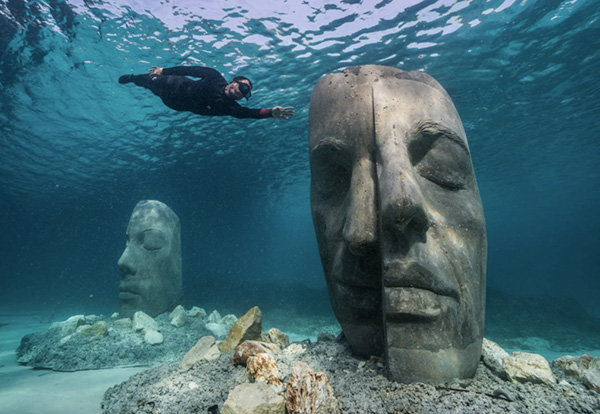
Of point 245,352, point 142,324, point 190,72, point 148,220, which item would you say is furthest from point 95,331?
point 190,72

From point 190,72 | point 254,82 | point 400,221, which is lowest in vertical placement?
point 400,221

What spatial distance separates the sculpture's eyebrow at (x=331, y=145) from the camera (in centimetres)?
275

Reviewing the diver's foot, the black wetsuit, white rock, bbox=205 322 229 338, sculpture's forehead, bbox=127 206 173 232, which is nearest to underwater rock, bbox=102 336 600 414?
the black wetsuit

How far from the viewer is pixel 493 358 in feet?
8.08

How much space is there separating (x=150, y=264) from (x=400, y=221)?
8.01m

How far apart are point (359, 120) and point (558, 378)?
2581 mm

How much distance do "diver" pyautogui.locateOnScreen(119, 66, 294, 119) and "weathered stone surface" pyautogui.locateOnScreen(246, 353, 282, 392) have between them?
4536 mm

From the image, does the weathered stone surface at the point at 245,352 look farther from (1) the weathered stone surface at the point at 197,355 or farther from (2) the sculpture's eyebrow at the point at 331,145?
(2) the sculpture's eyebrow at the point at 331,145

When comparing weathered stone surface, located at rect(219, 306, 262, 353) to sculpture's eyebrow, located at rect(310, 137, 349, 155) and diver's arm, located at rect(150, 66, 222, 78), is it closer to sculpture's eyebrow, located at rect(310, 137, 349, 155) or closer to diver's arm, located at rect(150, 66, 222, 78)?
sculpture's eyebrow, located at rect(310, 137, 349, 155)

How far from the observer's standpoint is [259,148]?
1906 centimetres

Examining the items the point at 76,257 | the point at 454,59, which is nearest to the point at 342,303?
the point at 454,59

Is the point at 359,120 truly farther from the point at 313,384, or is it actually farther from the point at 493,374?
the point at 493,374

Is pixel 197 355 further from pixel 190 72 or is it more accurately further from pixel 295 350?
pixel 190 72

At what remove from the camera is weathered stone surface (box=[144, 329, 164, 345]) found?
6418 mm
